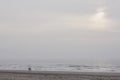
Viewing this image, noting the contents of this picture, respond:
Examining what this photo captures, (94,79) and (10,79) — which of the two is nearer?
(10,79)

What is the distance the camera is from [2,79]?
4947 cm

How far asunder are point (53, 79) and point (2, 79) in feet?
25.8

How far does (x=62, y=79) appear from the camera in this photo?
50.9 m

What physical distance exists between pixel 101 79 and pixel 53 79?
7707 millimetres

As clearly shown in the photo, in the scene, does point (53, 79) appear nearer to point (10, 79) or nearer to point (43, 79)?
point (43, 79)

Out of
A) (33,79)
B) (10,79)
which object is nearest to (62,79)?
(33,79)

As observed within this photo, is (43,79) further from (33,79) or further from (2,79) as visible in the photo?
(2,79)

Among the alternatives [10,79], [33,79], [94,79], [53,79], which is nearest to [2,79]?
[10,79]

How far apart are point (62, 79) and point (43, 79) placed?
3.08 meters

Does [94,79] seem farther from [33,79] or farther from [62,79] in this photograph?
[33,79]

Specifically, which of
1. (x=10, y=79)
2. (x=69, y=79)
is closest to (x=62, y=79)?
(x=69, y=79)

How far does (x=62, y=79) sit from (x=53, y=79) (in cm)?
143

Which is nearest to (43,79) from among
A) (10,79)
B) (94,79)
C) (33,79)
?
(33,79)

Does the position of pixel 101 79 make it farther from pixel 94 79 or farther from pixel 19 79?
pixel 19 79
